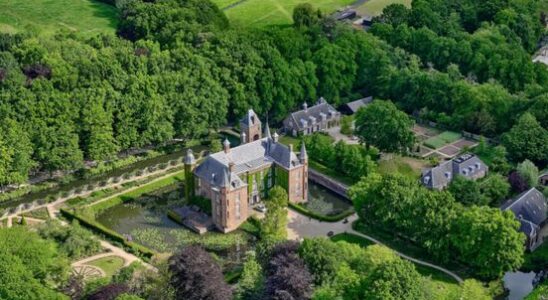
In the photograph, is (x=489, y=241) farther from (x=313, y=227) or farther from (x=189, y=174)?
(x=189, y=174)

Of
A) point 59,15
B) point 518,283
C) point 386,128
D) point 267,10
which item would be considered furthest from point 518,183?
point 59,15

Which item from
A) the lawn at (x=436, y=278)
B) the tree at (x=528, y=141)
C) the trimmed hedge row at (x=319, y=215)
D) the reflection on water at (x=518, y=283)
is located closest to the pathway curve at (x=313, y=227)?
the trimmed hedge row at (x=319, y=215)

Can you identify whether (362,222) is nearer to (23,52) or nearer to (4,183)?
(4,183)

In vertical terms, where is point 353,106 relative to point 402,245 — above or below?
above

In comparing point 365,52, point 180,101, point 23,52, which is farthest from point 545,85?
point 23,52

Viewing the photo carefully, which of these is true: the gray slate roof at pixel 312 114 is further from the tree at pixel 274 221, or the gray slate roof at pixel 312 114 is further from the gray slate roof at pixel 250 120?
the tree at pixel 274 221

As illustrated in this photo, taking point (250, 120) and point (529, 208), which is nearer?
point (529, 208)

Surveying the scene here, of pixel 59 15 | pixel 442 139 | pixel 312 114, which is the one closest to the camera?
pixel 442 139

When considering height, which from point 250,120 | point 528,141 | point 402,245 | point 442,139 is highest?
point 250,120
